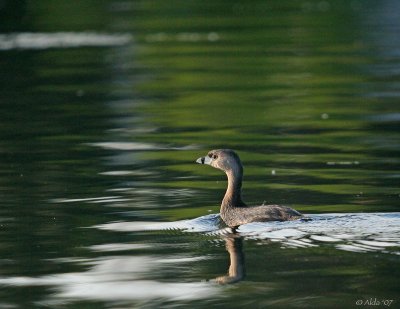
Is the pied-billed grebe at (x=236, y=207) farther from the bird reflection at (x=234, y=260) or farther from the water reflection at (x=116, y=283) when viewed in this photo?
the water reflection at (x=116, y=283)

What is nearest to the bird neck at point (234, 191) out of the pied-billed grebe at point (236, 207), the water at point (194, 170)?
the pied-billed grebe at point (236, 207)

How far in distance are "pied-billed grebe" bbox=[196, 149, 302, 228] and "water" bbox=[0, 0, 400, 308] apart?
6.2 inches

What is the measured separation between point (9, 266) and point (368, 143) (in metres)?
8.22

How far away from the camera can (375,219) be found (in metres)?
13.6

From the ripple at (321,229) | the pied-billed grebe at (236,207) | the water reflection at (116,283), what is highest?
the pied-billed grebe at (236,207)

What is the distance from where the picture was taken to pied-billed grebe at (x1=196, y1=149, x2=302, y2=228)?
1374 cm

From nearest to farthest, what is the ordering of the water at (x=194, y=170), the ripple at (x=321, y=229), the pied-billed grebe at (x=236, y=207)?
the water at (x=194, y=170) → the ripple at (x=321, y=229) → the pied-billed grebe at (x=236, y=207)

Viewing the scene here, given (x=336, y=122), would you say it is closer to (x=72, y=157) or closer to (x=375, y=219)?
(x=72, y=157)

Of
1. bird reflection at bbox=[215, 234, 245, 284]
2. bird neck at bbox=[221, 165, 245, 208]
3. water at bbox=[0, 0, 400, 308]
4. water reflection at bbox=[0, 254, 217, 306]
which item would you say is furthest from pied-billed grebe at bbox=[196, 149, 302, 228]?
water reflection at bbox=[0, 254, 217, 306]

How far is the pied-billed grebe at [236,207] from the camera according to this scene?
13742 mm

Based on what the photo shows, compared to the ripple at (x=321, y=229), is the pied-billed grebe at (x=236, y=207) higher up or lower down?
higher up

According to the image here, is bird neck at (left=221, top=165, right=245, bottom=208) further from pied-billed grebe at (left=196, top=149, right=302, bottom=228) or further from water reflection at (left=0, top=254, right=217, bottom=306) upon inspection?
water reflection at (left=0, top=254, right=217, bottom=306)

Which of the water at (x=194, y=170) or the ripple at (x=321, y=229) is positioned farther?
the ripple at (x=321, y=229)

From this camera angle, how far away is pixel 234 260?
12.7 metres
